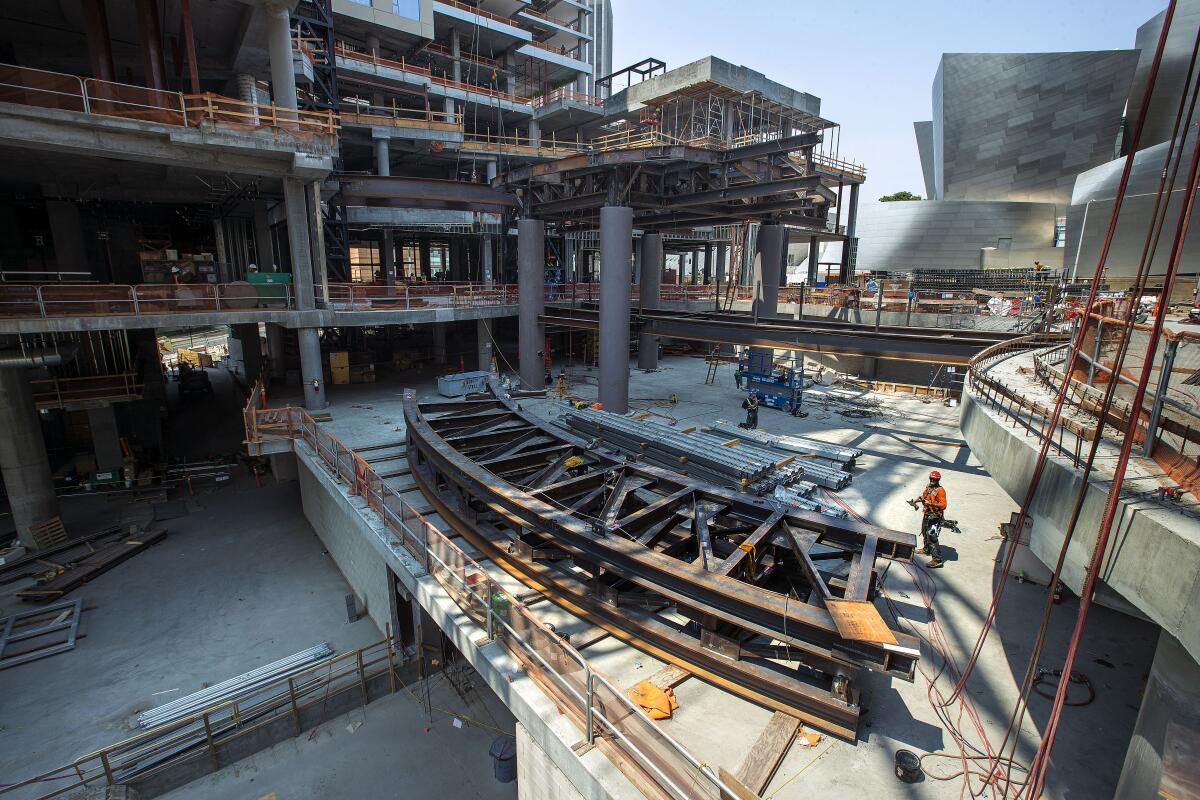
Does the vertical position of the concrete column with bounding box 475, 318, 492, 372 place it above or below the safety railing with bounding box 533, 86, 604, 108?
below

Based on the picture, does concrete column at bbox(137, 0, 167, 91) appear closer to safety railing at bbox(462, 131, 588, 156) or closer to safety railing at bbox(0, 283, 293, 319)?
safety railing at bbox(0, 283, 293, 319)

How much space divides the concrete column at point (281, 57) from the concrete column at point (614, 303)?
38.8 ft

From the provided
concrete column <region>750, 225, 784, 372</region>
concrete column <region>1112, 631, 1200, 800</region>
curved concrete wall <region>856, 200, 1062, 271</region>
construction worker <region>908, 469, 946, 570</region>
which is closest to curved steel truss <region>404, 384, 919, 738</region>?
concrete column <region>1112, 631, 1200, 800</region>

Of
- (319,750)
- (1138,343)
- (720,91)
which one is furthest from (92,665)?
(720,91)

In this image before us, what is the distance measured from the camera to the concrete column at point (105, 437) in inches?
843

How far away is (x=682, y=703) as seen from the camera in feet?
20.5

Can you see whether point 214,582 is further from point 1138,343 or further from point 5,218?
point 5,218

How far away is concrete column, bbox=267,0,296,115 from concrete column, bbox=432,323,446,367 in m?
12.8

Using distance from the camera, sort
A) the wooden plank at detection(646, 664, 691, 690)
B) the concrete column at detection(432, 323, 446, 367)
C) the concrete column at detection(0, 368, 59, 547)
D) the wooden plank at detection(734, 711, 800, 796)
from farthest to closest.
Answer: the concrete column at detection(432, 323, 446, 367) → the concrete column at detection(0, 368, 59, 547) → the wooden plank at detection(646, 664, 691, 690) → the wooden plank at detection(734, 711, 800, 796)

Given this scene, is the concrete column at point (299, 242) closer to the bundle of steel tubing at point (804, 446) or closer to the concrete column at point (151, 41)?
the concrete column at point (151, 41)

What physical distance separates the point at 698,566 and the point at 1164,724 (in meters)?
4.26

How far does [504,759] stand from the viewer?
9.90 metres

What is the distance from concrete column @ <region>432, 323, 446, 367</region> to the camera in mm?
30145

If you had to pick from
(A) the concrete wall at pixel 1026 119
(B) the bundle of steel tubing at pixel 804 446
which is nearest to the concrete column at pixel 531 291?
(B) the bundle of steel tubing at pixel 804 446
